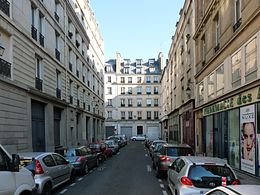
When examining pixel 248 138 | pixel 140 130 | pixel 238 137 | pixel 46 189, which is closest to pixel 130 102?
pixel 140 130

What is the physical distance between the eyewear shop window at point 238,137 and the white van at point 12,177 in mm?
9240

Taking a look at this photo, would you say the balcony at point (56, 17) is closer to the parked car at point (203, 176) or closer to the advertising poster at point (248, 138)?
the advertising poster at point (248, 138)

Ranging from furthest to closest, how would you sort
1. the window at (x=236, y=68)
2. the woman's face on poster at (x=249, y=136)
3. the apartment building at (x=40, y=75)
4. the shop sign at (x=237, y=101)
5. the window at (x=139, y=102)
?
the window at (x=139, y=102) < the apartment building at (x=40, y=75) < the window at (x=236, y=68) < the woman's face on poster at (x=249, y=136) < the shop sign at (x=237, y=101)

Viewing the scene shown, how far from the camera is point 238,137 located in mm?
15836

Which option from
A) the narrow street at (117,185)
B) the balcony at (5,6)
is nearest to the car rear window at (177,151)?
the narrow street at (117,185)

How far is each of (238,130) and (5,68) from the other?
38.6ft

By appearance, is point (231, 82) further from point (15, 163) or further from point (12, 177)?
point (12, 177)

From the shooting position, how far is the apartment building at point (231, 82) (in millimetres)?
13750

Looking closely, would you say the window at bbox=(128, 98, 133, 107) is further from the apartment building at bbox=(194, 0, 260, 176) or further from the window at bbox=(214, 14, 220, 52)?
the window at bbox=(214, 14, 220, 52)

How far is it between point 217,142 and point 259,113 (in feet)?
25.2

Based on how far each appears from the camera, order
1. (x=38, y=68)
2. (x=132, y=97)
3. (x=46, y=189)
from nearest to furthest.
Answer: (x=46, y=189) < (x=38, y=68) < (x=132, y=97)

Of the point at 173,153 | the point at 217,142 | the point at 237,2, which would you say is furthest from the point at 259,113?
the point at 217,142

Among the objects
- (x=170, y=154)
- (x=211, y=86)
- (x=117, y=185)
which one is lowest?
(x=117, y=185)

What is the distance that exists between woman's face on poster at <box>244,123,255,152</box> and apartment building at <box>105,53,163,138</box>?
69.6 meters
